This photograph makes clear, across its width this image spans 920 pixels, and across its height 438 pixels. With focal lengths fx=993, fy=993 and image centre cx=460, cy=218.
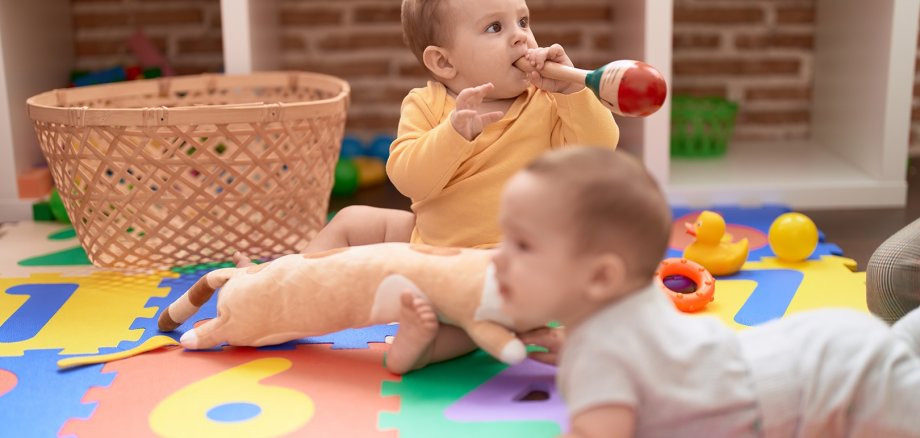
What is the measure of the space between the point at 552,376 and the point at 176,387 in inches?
14.0

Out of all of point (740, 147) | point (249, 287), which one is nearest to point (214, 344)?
point (249, 287)

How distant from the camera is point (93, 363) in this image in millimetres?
996

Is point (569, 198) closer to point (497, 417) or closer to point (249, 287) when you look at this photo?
point (497, 417)

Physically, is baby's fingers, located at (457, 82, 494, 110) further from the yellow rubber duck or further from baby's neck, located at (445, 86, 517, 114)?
the yellow rubber duck

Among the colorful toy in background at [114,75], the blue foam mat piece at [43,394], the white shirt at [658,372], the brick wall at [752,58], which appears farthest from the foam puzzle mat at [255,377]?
the brick wall at [752,58]

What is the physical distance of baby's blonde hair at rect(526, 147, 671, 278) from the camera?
661 millimetres

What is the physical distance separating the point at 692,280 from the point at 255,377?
518mm

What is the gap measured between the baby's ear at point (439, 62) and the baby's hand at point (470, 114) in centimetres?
11

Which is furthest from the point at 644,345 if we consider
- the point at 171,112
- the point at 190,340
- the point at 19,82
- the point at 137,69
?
the point at 137,69

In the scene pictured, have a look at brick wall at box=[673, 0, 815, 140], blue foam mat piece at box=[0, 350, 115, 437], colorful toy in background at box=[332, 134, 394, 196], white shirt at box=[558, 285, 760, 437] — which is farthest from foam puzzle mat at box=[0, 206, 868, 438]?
brick wall at box=[673, 0, 815, 140]

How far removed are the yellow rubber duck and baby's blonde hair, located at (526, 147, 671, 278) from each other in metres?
0.58

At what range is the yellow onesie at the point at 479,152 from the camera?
1.10 meters

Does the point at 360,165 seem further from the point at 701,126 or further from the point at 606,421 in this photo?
the point at 606,421

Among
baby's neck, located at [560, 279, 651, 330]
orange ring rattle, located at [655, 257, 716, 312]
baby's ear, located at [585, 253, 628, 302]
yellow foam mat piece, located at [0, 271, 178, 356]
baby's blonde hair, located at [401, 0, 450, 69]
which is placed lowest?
yellow foam mat piece, located at [0, 271, 178, 356]
